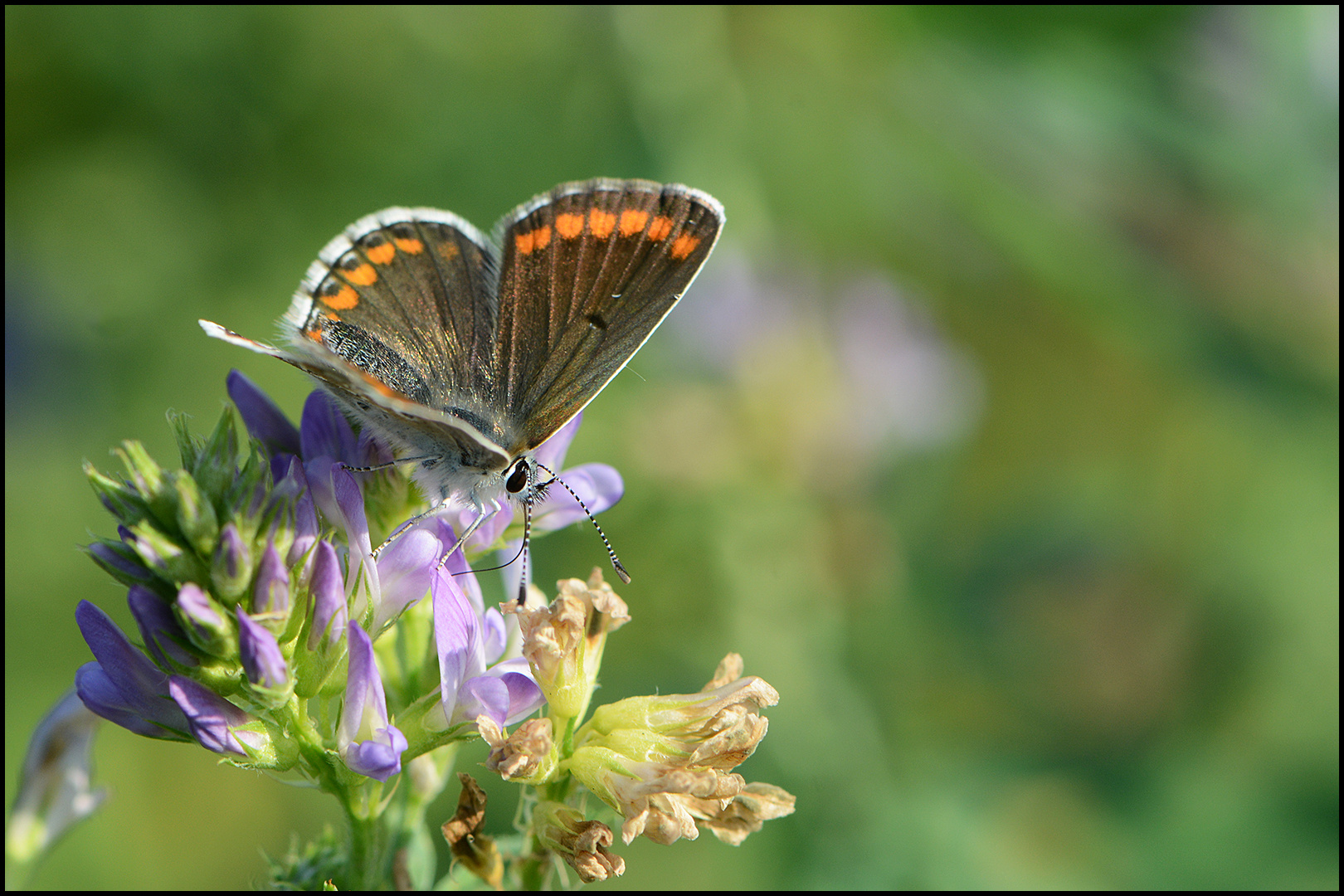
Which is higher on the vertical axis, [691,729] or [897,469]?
[897,469]

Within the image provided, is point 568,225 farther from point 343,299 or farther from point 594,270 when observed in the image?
point 343,299

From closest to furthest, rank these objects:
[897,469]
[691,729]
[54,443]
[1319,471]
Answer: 1. [691,729]
2. [1319,471]
3. [897,469]
4. [54,443]

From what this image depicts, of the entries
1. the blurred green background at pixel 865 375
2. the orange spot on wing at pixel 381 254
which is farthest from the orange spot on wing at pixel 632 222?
the blurred green background at pixel 865 375

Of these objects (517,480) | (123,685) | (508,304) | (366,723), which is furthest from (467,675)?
(508,304)

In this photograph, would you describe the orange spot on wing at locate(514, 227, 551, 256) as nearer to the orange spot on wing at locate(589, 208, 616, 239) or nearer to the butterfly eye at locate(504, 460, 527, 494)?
the orange spot on wing at locate(589, 208, 616, 239)

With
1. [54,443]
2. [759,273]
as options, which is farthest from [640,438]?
[54,443]

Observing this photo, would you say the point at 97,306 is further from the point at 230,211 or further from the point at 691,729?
A: the point at 691,729
